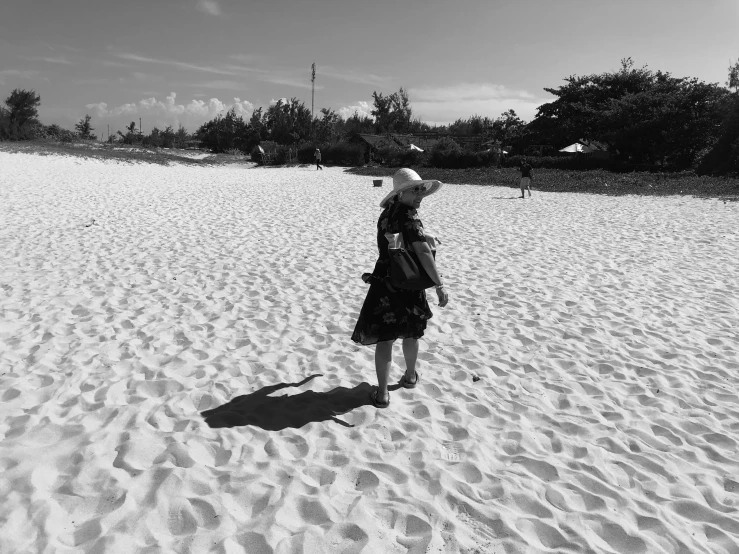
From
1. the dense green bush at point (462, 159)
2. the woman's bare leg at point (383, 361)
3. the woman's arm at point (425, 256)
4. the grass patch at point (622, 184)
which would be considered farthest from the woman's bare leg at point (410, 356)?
the dense green bush at point (462, 159)

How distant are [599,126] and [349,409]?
135ft

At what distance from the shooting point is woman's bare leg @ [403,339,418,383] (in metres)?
4.00

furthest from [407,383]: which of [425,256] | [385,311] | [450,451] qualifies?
[425,256]

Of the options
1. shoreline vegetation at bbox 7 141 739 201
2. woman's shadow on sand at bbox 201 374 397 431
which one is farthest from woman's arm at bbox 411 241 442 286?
shoreline vegetation at bbox 7 141 739 201

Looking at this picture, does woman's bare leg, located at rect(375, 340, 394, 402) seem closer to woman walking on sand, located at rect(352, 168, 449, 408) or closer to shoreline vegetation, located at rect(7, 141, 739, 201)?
woman walking on sand, located at rect(352, 168, 449, 408)

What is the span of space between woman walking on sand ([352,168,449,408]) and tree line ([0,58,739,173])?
104 ft


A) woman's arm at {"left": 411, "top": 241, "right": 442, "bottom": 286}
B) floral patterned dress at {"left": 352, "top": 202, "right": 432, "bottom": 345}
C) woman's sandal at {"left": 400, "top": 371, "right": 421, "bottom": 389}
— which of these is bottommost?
woman's sandal at {"left": 400, "top": 371, "right": 421, "bottom": 389}

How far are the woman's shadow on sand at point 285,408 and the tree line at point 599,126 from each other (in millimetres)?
31855

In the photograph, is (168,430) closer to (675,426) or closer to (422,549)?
(422,549)

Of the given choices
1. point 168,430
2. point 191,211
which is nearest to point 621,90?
point 191,211

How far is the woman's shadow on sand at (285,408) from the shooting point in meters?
3.63

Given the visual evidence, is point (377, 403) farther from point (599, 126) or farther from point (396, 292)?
point (599, 126)

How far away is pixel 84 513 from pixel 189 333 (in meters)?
2.63

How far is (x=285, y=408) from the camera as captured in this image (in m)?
3.84
